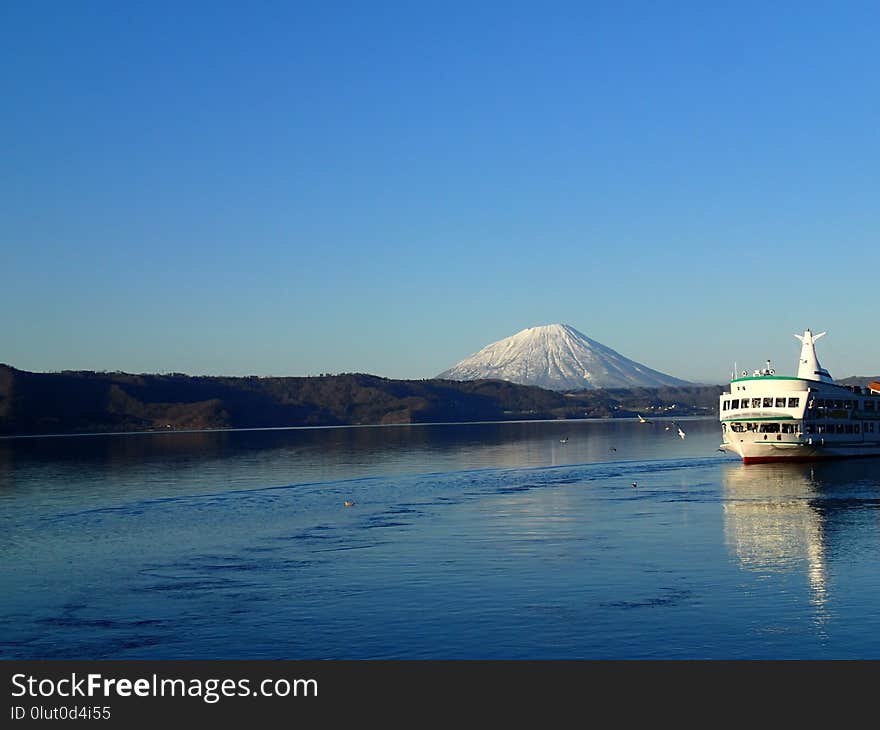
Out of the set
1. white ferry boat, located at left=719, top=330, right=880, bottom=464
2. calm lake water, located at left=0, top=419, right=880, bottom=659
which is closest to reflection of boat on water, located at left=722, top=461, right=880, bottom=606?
calm lake water, located at left=0, top=419, right=880, bottom=659

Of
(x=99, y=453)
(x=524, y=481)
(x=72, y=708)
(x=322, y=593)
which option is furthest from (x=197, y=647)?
(x=99, y=453)

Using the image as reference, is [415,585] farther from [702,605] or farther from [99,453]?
[99,453]

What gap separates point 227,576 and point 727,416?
85.0 meters

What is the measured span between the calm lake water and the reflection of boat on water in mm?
287

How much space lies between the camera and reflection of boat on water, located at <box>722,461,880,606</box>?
49.5 metres

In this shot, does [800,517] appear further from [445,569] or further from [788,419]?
[788,419]

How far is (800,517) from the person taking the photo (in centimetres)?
6762

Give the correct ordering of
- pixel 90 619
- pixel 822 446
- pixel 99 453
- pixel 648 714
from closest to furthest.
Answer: pixel 648 714 < pixel 90 619 < pixel 822 446 < pixel 99 453

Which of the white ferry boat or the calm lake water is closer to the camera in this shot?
the calm lake water

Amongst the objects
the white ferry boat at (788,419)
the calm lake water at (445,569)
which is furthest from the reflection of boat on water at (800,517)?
the white ferry boat at (788,419)

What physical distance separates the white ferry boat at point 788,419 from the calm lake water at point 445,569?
1555 cm

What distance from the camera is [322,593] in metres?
42.2

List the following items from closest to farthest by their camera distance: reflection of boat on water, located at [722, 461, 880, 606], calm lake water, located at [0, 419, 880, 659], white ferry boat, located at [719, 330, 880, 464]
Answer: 1. calm lake water, located at [0, 419, 880, 659]
2. reflection of boat on water, located at [722, 461, 880, 606]
3. white ferry boat, located at [719, 330, 880, 464]

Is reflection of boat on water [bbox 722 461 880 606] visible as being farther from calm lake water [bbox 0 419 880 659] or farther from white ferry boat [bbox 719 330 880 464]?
white ferry boat [bbox 719 330 880 464]
